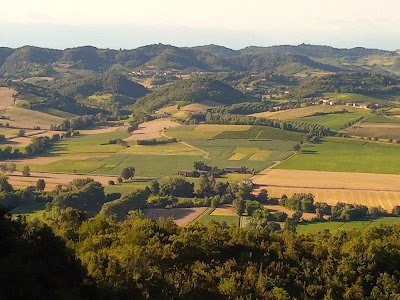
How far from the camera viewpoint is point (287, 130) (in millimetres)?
102125

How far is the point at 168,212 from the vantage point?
5356 cm

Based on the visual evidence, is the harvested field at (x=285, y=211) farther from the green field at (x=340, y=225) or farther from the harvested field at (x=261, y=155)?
the harvested field at (x=261, y=155)

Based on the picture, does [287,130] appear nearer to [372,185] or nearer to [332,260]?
[372,185]

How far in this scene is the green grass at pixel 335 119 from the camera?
110 metres

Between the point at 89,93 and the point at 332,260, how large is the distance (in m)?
164

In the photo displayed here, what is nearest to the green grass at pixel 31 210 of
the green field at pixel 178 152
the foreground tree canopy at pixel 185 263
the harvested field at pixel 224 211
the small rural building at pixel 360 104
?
the green field at pixel 178 152

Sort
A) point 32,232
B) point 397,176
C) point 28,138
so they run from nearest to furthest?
1. point 32,232
2. point 397,176
3. point 28,138

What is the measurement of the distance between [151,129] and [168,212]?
5692 centimetres

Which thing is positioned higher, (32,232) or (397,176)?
(32,232)

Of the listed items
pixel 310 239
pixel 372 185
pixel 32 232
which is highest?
pixel 32 232

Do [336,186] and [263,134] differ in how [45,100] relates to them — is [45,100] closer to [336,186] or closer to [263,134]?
[263,134]

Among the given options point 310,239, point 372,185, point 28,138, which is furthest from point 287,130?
point 310,239

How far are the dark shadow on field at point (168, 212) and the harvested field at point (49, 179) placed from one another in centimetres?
1245

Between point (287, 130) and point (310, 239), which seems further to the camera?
point (287, 130)
